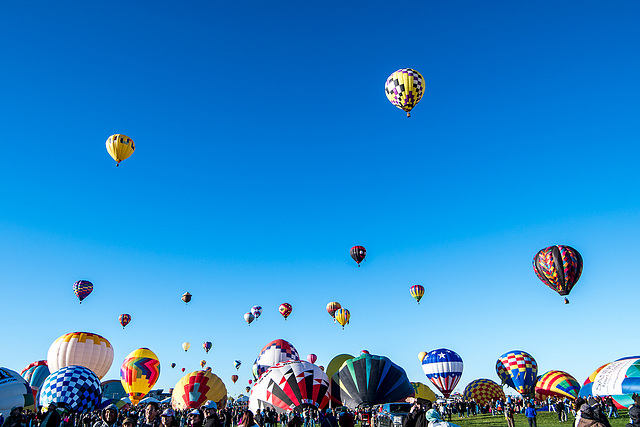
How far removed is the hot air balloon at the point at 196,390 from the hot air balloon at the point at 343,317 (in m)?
18.8

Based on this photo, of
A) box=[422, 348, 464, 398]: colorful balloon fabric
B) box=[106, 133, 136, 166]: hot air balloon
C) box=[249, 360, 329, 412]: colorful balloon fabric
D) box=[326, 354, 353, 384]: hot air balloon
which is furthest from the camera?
box=[326, 354, 353, 384]: hot air balloon

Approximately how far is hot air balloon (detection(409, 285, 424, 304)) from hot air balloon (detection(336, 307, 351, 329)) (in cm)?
747

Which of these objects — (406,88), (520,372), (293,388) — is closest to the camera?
(293,388)

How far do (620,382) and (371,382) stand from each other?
1217 cm

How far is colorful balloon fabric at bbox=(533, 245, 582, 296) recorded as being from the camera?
27406 millimetres

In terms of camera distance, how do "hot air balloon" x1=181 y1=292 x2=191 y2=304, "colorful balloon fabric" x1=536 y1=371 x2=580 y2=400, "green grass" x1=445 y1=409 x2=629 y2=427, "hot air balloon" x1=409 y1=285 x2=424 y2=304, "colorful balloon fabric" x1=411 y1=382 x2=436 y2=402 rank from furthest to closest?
"hot air balloon" x1=181 y1=292 x2=191 y2=304, "hot air balloon" x1=409 y1=285 x2=424 y2=304, "colorful balloon fabric" x1=411 y1=382 x2=436 y2=402, "colorful balloon fabric" x1=536 y1=371 x2=580 y2=400, "green grass" x1=445 y1=409 x2=629 y2=427

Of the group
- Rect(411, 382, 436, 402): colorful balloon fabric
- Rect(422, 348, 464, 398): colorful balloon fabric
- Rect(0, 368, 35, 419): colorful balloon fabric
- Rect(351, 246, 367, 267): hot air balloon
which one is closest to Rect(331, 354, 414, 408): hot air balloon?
Rect(422, 348, 464, 398): colorful balloon fabric

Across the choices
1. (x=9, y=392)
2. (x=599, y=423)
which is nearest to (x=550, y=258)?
(x=599, y=423)

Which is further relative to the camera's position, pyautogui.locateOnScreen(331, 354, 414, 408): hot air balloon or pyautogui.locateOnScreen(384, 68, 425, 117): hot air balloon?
pyautogui.locateOnScreen(384, 68, 425, 117): hot air balloon

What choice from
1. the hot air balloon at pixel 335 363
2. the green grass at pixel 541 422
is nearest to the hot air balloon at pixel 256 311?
the hot air balloon at pixel 335 363

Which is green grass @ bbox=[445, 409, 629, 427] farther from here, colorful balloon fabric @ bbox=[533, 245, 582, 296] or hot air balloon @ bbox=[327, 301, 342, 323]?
hot air balloon @ bbox=[327, 301, 342, 323]

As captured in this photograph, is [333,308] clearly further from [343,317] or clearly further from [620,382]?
[620,382]

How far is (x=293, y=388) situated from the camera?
823 inches

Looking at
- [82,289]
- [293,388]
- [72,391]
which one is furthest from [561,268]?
[82,289]
